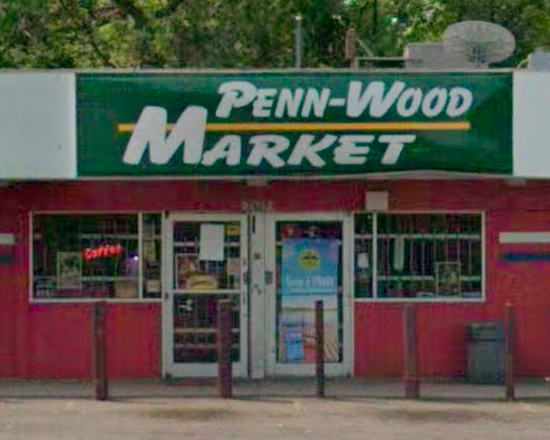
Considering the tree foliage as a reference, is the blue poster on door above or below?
below

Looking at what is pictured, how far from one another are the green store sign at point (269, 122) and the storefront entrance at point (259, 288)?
117 centimetres

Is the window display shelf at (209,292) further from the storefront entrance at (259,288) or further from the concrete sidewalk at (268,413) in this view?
the concrete sidewalk at (268,413)

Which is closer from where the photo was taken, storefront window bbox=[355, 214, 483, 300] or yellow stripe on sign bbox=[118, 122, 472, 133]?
yellow stripe on sign bbox=[118, 122, 472, 133]

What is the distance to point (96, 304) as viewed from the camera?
1553 centimetres

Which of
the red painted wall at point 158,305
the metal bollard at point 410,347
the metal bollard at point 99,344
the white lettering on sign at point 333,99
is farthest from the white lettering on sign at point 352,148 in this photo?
the metal bollard at point 99,344

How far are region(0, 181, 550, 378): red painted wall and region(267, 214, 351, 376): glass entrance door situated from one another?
0.25 metres

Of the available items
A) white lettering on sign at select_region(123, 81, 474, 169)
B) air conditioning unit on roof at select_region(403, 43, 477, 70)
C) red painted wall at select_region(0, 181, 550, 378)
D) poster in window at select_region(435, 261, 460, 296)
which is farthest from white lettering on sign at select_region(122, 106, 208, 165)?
air conditioning unit on roof at select_region(403, 43, 477, 70)

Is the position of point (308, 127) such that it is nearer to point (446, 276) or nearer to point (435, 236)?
point (435, 236)

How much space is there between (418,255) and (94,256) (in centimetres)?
401

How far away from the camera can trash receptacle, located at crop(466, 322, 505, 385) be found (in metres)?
17.0

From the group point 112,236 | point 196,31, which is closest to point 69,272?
point 112,236

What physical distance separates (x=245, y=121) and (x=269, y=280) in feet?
7.07

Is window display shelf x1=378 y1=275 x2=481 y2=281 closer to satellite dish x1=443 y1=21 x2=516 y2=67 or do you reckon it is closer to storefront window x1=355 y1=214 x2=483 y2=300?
storefront window x1=355 y1=214 x2=483 y2=300

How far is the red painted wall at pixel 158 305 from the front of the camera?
17.5 metres
